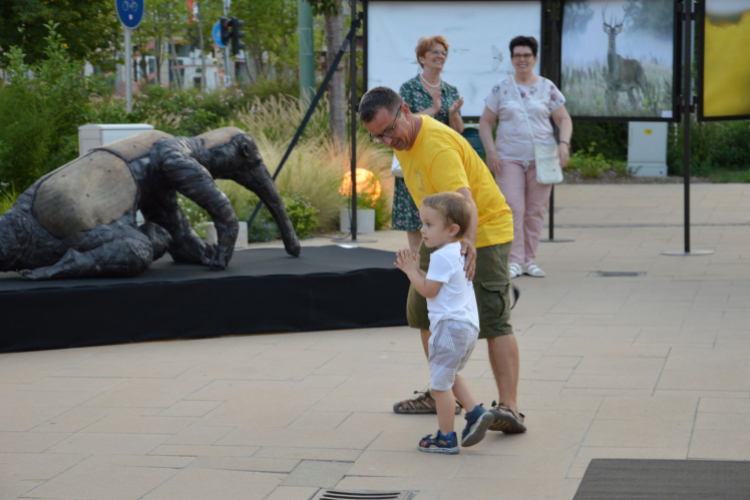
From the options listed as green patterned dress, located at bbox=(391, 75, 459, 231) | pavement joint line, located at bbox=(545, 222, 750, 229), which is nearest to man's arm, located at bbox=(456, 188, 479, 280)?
green patterned dress, located at bbox=(391, 75, 459, 231)

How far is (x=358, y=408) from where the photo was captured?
5102 mm

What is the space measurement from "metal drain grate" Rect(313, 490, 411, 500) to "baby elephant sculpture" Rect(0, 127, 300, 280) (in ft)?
10.5

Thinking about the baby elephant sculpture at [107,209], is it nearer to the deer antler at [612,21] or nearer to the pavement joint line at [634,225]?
the deer antler at [612,21]

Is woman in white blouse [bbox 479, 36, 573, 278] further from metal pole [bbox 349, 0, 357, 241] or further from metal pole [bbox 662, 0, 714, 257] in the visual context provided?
metal pole [bbox 349, 0, 357, 241]

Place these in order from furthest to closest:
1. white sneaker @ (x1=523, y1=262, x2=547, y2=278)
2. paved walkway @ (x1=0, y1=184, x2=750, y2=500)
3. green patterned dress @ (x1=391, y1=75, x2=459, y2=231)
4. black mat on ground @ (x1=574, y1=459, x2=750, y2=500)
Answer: white sneaker @ (x1=523, y1=262, x2=547, y2=278) → green patterned dress @ (x1=391, y1=75, x2=459, y2=231) → paved walkway @ (x1=0, y1=184, x2=750, y2=500) → black mat on ground @ (x1=574, y1=459, x2=750, y2=500)

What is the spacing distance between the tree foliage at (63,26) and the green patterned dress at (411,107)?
12.0 m

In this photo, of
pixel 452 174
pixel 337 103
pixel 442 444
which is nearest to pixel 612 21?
pixel 337 103

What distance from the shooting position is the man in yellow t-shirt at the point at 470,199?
4.35 meters

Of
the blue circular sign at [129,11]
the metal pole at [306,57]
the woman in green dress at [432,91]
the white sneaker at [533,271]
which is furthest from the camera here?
the metal pole at [306,57]

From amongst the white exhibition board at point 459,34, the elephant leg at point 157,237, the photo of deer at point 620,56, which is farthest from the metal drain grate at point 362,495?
the photo of deer at point 620,56

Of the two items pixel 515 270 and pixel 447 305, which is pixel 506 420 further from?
pixel 515 270

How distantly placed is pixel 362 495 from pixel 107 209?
352 centimetres

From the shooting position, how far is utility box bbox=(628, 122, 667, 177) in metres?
21.2

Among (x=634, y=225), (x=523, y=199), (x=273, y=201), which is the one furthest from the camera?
(x=634, y=225)
